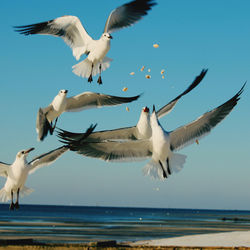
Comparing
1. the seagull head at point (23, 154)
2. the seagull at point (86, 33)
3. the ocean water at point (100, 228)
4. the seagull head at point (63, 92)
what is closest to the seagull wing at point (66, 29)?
the seagull at point (86, 33)

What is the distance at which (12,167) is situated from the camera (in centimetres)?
723

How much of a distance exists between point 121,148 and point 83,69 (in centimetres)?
216

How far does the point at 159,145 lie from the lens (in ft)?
21.4

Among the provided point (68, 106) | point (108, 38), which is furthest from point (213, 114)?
point (68, 106)

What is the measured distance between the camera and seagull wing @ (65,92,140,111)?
351 inches

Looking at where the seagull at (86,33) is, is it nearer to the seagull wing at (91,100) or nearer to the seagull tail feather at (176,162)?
the seagull wing at (91,100)

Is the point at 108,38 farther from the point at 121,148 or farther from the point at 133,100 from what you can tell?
the point at 121,148

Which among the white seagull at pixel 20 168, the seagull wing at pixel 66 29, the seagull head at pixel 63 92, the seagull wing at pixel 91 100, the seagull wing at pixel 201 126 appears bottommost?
the white seagull at pixel 20 168

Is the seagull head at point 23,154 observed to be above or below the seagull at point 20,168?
above

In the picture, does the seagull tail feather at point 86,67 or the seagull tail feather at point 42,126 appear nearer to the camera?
the seagull tail feather at point 42,126

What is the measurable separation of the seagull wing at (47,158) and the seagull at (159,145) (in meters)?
0.24

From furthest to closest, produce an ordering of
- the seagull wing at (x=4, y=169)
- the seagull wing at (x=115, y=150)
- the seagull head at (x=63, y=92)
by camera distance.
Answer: the seagull head at (x=63, y=92) < the seagull wing at (x=4, y=169) < the seagull wing at (x=115, y=150)

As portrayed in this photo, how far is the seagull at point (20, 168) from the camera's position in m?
6.96

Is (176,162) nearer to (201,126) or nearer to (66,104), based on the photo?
(201,126)
